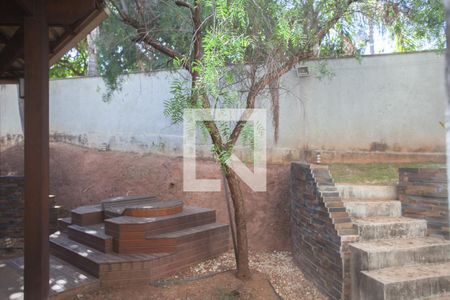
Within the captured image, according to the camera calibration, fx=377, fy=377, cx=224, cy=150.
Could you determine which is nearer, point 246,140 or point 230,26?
point 230,26

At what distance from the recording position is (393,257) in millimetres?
3656

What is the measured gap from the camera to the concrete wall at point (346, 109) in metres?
6.77

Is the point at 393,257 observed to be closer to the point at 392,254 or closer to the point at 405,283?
the point at 392,254

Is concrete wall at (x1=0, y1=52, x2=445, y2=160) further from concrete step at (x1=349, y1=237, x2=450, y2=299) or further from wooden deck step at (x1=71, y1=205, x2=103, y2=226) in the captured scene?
concrete step at (x1=349, y1=237, x2=450, y2=299)

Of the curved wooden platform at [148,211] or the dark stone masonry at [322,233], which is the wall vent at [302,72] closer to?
the dark stone masonry at [322,233]

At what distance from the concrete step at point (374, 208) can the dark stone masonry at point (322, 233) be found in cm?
37

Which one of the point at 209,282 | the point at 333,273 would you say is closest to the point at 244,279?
the point at 209,282

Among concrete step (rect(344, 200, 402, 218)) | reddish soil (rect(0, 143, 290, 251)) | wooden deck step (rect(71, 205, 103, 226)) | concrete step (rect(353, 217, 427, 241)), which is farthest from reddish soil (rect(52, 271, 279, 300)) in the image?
reddish soil (rect(0, 143, 290, 251))

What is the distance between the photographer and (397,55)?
699 centimetres

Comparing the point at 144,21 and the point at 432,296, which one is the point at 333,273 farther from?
the point at 144,21

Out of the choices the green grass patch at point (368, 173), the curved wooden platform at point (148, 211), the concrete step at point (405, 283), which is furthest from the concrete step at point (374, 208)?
the curved wooden platform at point (148, 211)

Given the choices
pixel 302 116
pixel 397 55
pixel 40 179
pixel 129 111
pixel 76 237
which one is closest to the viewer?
pixel 40 179

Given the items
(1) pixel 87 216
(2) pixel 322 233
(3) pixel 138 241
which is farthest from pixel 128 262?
(2) pixel 322 233

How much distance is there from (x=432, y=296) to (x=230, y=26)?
3.16 meters
